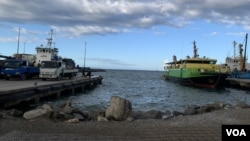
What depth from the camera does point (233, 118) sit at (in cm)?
1573

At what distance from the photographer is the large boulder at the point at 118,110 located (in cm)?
1518

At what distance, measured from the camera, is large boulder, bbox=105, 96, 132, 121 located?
15.2 meters

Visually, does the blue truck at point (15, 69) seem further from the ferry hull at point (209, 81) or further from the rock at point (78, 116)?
the ferry hull at point (209, 81)

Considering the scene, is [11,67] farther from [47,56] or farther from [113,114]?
Result: [113,114]

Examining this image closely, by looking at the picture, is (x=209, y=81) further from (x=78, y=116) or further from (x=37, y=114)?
(x=37, y=114)

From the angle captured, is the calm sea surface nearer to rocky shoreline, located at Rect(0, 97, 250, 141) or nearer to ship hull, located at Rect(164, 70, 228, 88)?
ship hull, located at Rect(164, 70, 228, 88)

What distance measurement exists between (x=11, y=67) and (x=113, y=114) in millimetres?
23218

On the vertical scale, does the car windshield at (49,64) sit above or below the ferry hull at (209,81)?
above

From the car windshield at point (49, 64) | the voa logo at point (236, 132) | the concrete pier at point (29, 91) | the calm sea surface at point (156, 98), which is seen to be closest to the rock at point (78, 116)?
the concrete pier at point (29, 91)

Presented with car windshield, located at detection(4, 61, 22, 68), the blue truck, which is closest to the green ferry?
the blue truck

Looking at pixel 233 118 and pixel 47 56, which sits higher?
pixel 47 56

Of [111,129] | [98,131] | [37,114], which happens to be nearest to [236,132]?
[98,131]

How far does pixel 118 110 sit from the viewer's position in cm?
1527

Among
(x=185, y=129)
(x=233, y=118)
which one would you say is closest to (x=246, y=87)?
(x=233, y=118)
